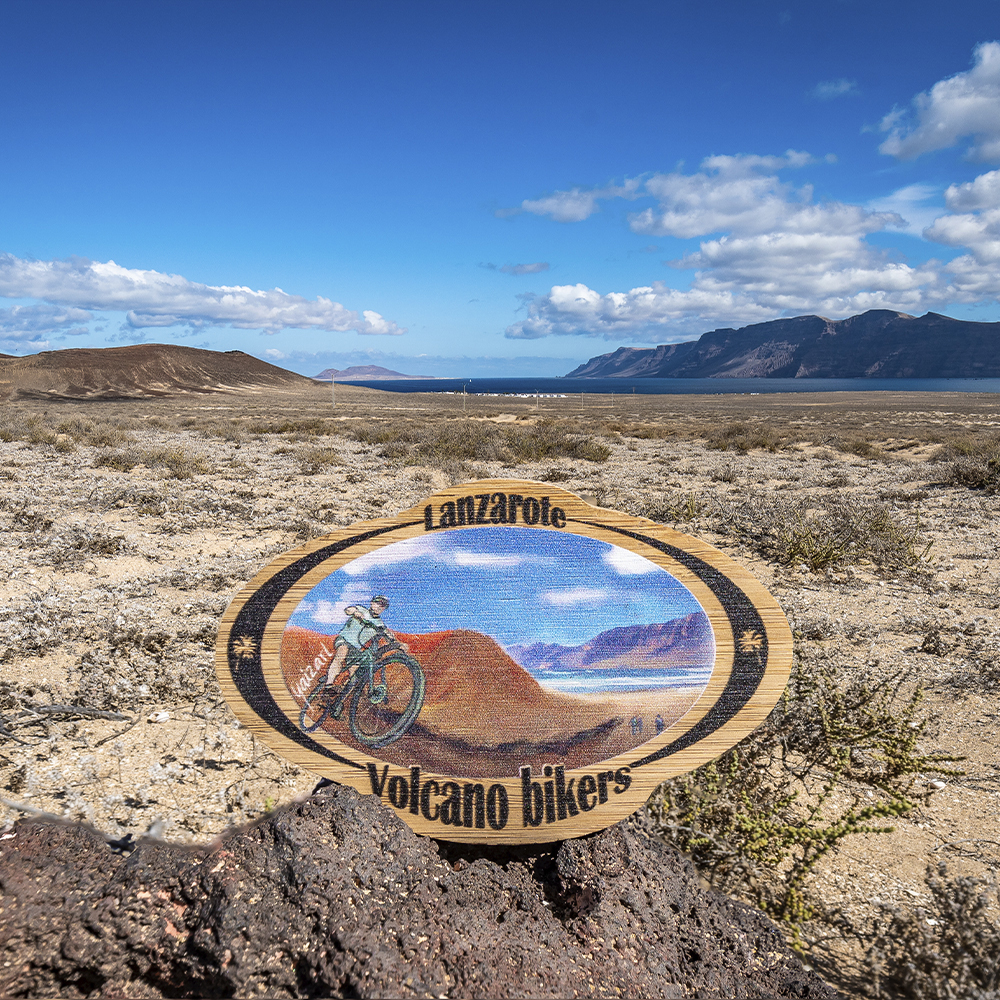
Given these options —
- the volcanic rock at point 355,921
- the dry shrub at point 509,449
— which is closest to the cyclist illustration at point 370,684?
the volcanic rock at point 355,921

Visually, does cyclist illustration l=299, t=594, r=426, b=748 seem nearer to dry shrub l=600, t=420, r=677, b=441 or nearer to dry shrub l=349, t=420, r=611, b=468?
dry shrub l=349, t=420, r=611, b=468

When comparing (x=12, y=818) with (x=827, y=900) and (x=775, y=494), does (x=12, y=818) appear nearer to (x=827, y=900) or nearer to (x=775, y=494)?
(x=827, y=900)

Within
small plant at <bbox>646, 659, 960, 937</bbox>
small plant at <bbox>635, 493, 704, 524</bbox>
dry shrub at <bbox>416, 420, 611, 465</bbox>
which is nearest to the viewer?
small plant at <bbox>646, 659, 960, 937</bbox>

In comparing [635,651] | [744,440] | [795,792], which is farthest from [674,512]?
[744,440]

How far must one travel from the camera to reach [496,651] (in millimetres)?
2168

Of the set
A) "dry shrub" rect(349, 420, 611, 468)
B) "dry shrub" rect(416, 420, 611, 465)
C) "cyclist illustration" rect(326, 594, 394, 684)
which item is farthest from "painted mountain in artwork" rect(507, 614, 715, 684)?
"dry shrub" rect(416, 420, 611, 465)

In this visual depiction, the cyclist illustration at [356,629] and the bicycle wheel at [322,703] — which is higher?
the cyclist illustration at [356,629]

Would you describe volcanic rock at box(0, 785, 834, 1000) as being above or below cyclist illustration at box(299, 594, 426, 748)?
below

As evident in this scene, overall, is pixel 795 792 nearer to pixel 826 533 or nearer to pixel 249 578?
pixel 249 578

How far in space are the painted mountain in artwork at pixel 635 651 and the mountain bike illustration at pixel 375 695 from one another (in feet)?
1.24

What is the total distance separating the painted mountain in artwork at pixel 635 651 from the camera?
216 centimetres

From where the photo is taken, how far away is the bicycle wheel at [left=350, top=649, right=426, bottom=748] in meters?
2.16

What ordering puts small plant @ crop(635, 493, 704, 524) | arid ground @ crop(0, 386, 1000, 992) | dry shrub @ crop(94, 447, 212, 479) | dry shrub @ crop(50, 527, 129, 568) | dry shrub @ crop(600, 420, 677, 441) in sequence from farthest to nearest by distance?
1. dry shrub @ crop(600, 420, 677, 441)
2. dry shrub @ crop(94, 447, 212, 479)
3. small plant @ crop(635, 493, 704, 524)
4. dry shrub @ crop(50, 527, 129, 568)
5. arid ground @ crop(0, 386, 1000, 992)

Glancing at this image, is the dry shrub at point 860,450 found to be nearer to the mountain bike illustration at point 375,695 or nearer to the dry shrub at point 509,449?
the dry shrub at point 509,449
